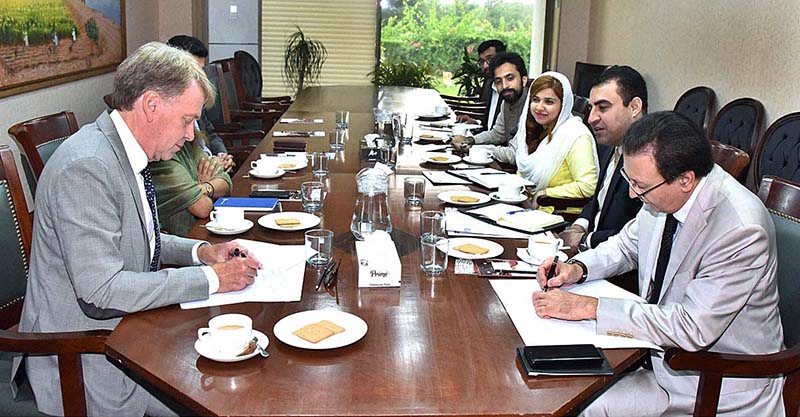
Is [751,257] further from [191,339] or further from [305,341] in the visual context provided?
[191,339]

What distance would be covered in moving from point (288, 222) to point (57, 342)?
0.88 metres

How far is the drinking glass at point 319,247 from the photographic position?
2035mm

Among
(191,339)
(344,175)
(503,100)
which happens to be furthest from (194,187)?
(503,100)

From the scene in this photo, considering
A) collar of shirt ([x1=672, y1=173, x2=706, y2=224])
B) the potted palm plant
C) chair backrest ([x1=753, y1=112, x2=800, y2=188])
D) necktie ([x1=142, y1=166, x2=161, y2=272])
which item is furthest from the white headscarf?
the potted palm plant

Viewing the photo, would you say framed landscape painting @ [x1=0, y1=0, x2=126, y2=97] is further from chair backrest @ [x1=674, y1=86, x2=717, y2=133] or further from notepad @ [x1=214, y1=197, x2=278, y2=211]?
chair backrest @ [x1=674, y1=86, x2=717, y2=133]

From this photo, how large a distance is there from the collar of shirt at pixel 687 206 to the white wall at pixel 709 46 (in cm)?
255

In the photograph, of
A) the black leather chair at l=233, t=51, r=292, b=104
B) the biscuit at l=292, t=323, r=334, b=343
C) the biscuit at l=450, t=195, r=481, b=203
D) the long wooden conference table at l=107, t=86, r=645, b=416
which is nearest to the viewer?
the long wooden conference table at l=107, t=86, r=645, b=416

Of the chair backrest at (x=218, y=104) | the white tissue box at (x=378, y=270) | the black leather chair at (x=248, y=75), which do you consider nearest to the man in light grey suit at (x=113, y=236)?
the white tissue box at (x=378, y=270)

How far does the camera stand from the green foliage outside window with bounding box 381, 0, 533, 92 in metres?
8.43

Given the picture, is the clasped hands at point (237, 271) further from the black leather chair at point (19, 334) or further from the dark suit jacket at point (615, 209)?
the dark suit jacket at point (615, 209)

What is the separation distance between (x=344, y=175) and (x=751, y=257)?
1.86m

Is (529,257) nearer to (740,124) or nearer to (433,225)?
(433,225)

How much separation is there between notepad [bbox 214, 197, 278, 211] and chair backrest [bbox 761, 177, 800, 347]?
1579mm

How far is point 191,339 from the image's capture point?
1565mm
